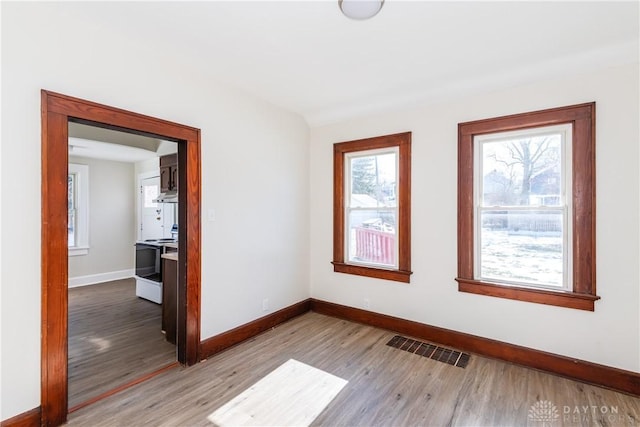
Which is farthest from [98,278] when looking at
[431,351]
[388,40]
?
[388,40]

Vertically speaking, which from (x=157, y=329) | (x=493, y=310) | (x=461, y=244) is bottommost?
(x=157, y=329)

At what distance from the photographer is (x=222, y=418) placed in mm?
1953

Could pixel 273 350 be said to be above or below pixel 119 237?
below

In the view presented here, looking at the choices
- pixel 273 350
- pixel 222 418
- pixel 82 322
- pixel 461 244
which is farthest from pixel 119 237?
pixel 461 244

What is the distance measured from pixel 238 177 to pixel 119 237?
481 centimetres

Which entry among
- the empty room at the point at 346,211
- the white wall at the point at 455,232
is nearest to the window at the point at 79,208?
the empty room at the point at 346,211

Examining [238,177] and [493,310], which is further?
[238,177]

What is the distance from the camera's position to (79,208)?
18.9ft

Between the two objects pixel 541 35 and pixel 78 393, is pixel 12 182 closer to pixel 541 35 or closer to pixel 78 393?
pixel 78 393

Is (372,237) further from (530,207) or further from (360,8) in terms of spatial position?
(360,8)

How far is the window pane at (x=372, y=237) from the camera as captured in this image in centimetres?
347

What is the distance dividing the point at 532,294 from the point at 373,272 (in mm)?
1546

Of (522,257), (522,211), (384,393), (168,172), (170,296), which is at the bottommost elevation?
(384,393)

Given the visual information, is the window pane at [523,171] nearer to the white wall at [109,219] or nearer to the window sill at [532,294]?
the window sill at [532,294]
